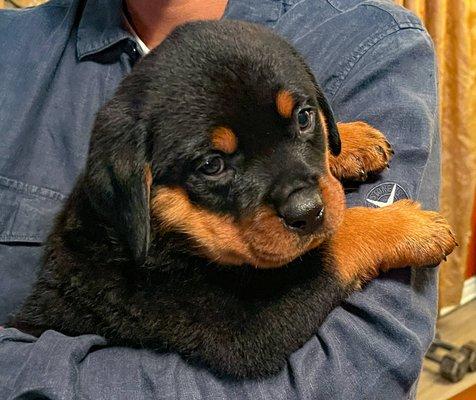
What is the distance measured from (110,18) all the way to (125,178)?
0.93m

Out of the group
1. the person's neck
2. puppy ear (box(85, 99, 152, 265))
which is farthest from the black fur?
the person's neck

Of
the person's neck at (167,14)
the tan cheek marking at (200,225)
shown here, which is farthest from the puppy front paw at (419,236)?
the person's neck at (167,14)

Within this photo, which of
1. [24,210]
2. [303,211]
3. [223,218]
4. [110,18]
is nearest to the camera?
[303,211]

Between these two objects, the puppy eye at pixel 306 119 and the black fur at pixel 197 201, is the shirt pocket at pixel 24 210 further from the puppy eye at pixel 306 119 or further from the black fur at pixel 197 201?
the puppy eye at pixel 306 119

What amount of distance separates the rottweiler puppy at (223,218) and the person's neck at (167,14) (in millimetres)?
576

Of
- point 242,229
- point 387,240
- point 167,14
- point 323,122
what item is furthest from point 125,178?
point 167,14

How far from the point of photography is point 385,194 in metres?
1.60

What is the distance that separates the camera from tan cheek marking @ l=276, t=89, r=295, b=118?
4.70 ft

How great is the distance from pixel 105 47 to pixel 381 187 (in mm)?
1020

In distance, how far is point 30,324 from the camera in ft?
5.53

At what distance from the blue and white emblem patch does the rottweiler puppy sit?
25 millimetres

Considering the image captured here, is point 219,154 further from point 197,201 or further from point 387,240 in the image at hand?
point 387,240

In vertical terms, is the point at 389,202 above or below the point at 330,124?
below

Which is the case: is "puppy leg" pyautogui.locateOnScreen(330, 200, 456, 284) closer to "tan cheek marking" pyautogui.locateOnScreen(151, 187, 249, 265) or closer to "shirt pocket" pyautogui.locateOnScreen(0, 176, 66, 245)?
"tan cheek marking" pyautogui.locateOnScreen(151, 187, 249, 265)
